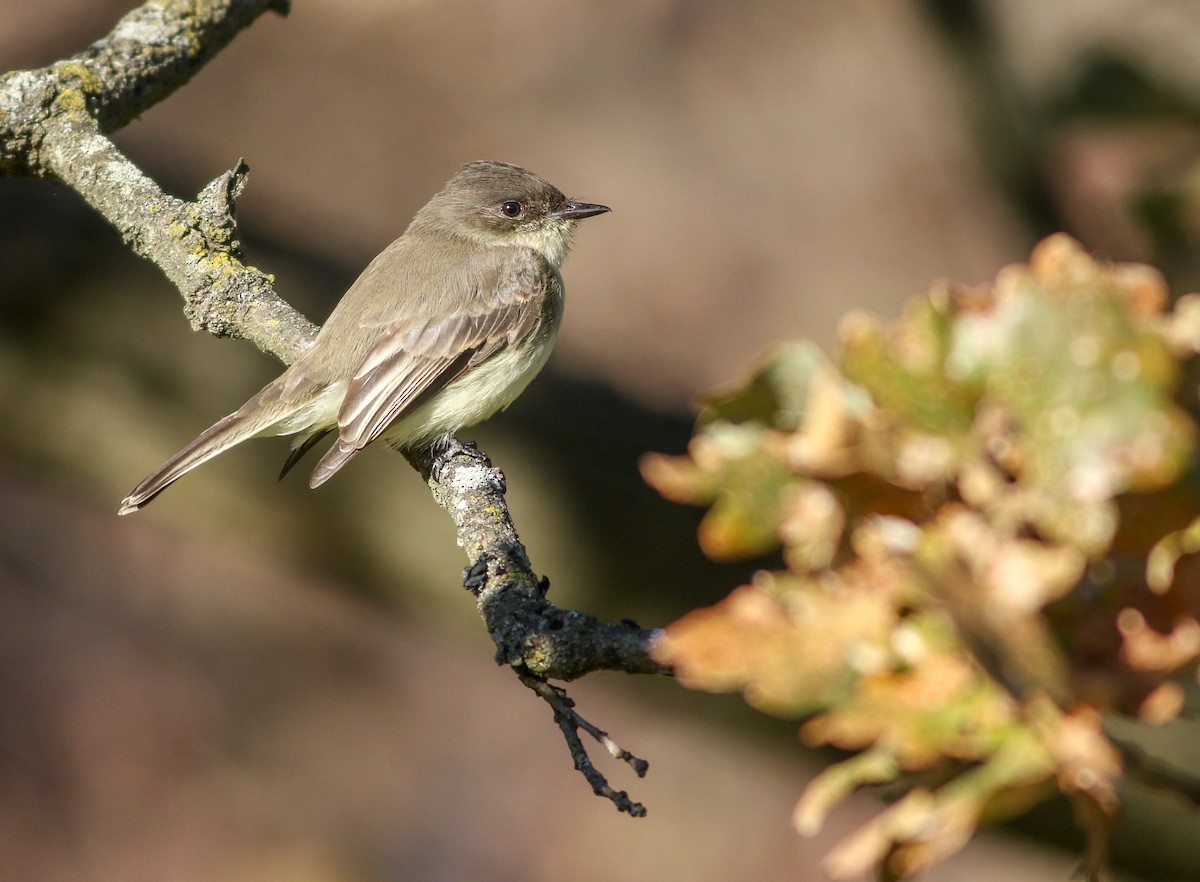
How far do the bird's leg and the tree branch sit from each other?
18mm

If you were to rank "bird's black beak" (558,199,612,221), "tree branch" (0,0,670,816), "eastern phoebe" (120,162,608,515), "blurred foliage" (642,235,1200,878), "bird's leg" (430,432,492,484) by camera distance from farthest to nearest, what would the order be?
"bird's black beak" (558,199,612,221), "eastern phoebe" (120,162,608,515), "bird's leg" (430,432,492,484), "tree branch" (0,0,670,816), "blurred foliage" (642,235,1200,878)

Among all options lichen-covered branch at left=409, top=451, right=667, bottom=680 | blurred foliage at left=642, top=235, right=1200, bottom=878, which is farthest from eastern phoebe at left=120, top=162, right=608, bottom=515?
blurred foliage at left=642, top=235, right=1200, bottom=878

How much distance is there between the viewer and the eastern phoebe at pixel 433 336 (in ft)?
13.6

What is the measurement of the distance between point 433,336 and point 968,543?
382 centimetres

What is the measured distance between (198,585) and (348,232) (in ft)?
9.28

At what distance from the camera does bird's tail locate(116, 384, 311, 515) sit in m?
3.94

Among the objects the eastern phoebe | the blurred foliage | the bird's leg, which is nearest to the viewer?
the blurred foliage

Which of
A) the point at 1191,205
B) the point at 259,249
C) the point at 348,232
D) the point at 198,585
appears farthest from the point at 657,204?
the point at 1191,205

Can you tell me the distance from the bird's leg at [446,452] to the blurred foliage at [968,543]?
269cm

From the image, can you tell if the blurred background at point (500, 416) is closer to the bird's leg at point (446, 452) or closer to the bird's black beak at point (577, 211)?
the bird's black beak at point (577, 211)

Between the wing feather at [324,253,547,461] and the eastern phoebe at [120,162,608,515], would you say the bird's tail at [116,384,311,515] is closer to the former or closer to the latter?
the eastern phoebe at [120,162,608,515]

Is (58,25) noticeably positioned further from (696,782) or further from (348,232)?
(696,782)

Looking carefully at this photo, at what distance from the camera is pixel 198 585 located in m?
8.72

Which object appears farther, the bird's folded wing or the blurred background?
the blurred background
